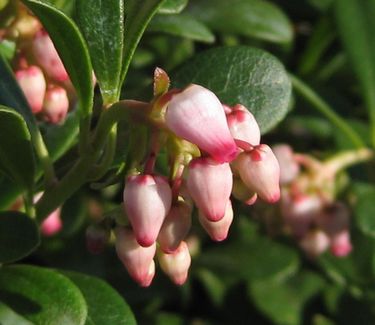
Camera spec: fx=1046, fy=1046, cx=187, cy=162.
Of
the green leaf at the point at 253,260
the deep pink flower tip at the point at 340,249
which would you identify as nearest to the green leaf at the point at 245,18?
the deep pink flower tip at the point at 340,249

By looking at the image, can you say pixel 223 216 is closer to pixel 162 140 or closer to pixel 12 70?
pixel 162 140

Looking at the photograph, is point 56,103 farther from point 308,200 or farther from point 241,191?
point 308,200

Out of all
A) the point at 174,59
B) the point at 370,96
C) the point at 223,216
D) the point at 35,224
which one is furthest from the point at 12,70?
the point at 370,96

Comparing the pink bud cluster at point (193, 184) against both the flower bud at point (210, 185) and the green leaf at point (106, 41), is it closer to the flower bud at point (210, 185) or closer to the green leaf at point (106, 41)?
the flower bud at point (210, 185)

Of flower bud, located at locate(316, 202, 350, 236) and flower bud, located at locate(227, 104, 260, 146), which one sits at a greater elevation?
flower bud, located at locate(227, 104, 260, 146)

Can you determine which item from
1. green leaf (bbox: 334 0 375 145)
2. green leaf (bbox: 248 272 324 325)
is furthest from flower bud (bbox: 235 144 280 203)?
green leaf (bbox: 248 272 324 325)

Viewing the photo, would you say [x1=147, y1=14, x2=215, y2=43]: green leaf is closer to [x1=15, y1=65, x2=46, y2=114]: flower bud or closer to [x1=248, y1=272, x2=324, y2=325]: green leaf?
[x1=15, y1=65, x2=46, y2=114]: flower bud
